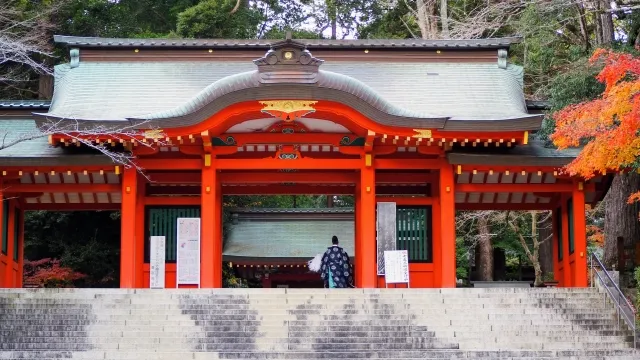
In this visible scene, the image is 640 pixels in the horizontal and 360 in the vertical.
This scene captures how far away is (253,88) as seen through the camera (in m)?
15.0

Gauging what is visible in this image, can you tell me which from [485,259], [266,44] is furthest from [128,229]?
[485,259]

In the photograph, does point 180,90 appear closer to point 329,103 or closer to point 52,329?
point 329,103

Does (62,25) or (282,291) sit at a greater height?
(62,25)

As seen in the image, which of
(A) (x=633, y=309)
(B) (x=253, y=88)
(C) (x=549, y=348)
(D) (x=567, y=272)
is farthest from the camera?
(D) (x=567, y=272)

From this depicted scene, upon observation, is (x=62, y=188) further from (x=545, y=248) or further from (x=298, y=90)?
(x=545, y=248)

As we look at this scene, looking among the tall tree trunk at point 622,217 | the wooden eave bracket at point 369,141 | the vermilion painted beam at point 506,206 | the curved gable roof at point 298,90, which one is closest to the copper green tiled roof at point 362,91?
the curved gable roof at point 298,90

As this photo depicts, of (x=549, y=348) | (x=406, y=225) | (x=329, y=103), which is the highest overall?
(x=329, y=103)

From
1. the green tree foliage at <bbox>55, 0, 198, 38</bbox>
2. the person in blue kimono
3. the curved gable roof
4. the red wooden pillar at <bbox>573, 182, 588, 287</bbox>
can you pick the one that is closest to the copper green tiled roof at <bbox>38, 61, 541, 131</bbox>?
the curved gable roof

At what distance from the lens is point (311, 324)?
1277 cm

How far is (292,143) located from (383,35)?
1505cm

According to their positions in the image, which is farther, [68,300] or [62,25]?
[62,25]

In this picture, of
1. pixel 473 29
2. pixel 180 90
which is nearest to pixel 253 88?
pixel 180 90

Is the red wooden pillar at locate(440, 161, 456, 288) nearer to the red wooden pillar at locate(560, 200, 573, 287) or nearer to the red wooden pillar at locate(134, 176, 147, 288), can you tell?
the red wooden pillar at locate(560, 200, 573, 287)

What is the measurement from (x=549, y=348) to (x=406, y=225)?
5547 mm
